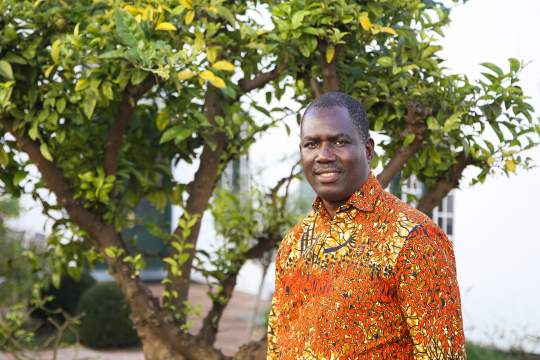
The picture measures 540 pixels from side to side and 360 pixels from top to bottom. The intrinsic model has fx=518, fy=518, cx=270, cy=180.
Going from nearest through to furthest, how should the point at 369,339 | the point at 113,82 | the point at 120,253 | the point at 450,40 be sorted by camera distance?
the point at 369,339 < the point at 113,82 < the point at 120,253 < the point at 450,40

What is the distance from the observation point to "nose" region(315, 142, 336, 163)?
1.31m

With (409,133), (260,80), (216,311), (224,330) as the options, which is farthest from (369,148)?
(224,330)

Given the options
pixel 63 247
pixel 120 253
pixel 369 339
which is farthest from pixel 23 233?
pixel 369 339

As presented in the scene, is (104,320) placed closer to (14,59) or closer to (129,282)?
(129,282)

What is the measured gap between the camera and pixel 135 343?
636cm

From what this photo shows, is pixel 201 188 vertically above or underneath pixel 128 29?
underneath

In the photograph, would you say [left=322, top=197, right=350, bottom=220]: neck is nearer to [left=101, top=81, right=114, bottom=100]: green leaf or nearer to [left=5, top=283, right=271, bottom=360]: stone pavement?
[left=101, top=81, right=114, bottom=100]: green leaf

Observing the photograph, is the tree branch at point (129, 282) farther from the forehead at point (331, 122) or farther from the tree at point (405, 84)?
the forehead at point (331, 122)

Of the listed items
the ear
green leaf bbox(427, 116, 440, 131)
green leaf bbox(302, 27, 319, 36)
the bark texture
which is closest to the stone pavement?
the bark texture

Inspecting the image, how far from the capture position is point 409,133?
2174 mm

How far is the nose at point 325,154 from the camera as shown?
1.31 meters

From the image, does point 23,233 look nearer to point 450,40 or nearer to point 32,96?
point 32,96

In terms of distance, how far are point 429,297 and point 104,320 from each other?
222 inches

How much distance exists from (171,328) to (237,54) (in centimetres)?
140
